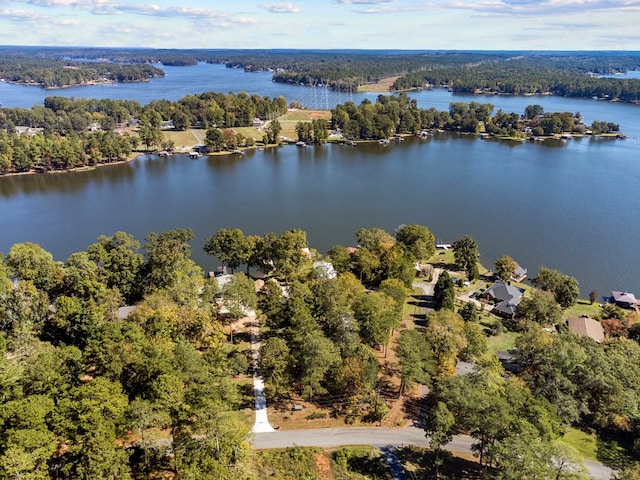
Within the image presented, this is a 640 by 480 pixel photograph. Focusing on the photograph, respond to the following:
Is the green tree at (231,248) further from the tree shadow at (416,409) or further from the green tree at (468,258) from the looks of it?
the green tree at (468,258)

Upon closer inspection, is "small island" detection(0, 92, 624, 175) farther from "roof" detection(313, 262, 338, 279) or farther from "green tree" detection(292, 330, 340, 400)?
"green tree" detection(292, 330, 340, 400)

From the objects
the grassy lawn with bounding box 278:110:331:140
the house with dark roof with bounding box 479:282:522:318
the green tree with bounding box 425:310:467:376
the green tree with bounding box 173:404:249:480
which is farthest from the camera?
the grassy lawn with bounding box 278:110:331:140

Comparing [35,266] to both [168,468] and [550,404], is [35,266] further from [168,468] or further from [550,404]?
[550,404]

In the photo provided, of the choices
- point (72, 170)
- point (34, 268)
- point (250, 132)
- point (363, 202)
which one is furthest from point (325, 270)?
point (250, 132)

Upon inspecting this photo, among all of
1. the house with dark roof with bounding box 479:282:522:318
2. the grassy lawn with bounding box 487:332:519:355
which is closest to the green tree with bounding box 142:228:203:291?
the grassy lawn with bounding box 487:332:519:355

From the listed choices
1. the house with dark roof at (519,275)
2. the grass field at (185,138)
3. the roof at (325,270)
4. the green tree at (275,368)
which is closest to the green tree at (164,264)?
the roof at (325,270)

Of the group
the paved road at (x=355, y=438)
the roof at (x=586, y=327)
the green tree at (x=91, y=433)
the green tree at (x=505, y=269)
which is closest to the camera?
the green tree at (x=91, y=433)

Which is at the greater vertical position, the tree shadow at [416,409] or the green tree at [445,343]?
the green tree at [445,343]

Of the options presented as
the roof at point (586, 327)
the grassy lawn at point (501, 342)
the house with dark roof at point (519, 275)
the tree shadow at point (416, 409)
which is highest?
the house with dark roof at point (519, 275)
